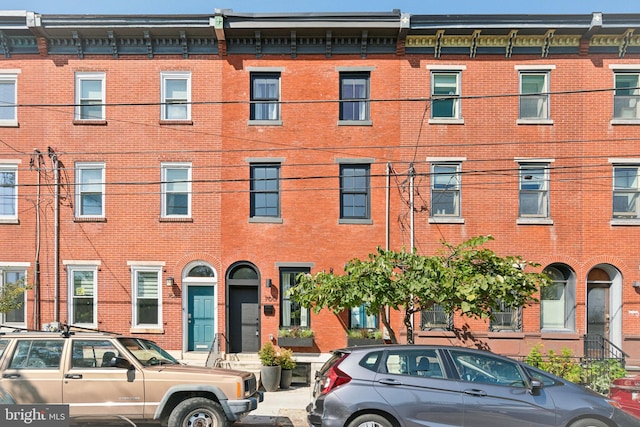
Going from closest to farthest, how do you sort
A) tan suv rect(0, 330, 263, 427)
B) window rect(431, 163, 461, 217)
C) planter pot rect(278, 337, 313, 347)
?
tan suv rect(0, 330, 263, 427) → planter pot rect(278, 337, 313, 347) → window rect(431, 163, 461, 217)

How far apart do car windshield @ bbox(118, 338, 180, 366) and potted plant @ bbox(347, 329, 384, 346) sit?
613 cm

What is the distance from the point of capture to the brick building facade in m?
13.3

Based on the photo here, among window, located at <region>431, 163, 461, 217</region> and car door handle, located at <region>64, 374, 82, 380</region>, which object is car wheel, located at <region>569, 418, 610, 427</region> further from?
window, located at <region>431, 163, 461, 217</region>

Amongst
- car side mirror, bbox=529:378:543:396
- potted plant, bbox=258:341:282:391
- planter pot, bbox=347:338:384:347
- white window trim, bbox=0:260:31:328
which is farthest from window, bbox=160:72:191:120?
car side mirror, bbox=529:378:543:396

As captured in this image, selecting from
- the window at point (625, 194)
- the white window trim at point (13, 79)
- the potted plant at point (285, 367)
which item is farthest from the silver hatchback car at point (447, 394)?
the white window trim at point (13, 79)

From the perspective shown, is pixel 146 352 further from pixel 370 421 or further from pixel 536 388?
pixel 536 388

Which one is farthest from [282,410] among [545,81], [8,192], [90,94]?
[545,81]

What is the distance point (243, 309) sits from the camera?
13.6 meters

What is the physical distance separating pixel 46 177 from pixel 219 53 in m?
6.64

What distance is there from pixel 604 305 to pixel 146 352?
13246 mm

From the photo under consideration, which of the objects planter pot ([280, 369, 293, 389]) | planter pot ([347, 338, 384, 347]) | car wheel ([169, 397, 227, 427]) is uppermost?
car wheel ([169, 397, 227, 427])

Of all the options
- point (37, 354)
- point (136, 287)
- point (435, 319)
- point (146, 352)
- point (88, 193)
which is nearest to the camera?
point (37, 354)

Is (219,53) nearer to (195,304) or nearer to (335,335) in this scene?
(195,304)

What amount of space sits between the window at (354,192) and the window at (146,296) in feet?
20.2
